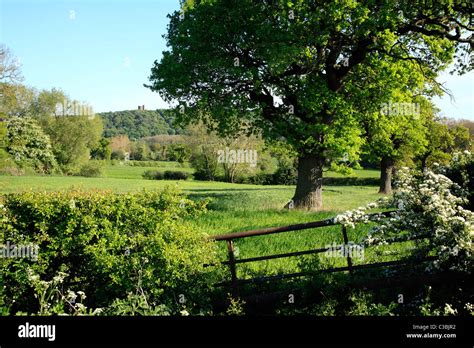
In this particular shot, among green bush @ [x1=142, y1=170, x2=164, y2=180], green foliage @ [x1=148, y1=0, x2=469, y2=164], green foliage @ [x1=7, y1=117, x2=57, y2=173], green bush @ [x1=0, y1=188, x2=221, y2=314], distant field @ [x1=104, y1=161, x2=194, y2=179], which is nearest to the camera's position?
green bush @ [x1=0, y1=188, x2=221, y2=314]

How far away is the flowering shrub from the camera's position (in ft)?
21.6

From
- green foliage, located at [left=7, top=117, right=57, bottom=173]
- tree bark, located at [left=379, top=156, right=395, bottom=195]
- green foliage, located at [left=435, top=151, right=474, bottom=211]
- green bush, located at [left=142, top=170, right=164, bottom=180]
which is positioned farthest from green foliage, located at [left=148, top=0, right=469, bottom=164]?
green bush, located at [left=142, top=170, right=164, bottom=180]

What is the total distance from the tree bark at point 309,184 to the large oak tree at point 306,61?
0.04 m

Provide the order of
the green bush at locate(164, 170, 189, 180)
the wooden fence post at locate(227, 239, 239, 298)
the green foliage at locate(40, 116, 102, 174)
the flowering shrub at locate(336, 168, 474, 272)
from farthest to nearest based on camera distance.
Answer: the green foliage at locate(40, 116, 102, 174) < the green bush at locate(164, 170, 189, 180) < the wooden fence post at locate(227, 239, 239, 298) < the flowering shrub at locate(336, 168, 474, 272)

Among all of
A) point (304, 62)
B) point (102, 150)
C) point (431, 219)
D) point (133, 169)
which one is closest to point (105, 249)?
point (431, 219)

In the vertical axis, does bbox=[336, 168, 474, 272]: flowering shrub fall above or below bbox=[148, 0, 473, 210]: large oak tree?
below

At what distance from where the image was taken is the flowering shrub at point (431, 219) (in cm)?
659

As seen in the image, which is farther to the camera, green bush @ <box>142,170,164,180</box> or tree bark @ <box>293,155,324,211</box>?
green bush @ <box>142,170,164,180</box>

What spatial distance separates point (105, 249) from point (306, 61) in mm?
13734

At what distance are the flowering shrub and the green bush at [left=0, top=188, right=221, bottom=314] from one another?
2.62 m

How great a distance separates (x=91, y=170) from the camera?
55250mm

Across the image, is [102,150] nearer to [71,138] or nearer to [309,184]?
[71,138]

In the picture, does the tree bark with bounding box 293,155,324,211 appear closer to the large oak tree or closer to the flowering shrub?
the large oak tree

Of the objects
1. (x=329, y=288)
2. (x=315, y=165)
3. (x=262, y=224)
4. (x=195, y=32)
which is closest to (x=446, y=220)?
(x=329, y=288)
